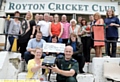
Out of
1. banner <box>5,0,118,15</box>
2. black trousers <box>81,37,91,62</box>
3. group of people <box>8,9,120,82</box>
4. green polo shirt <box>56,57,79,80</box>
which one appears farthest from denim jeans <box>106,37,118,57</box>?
banner <box>5,0,118,15</box>

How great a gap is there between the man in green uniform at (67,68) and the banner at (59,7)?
6.10m

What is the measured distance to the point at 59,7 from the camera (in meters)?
10.4

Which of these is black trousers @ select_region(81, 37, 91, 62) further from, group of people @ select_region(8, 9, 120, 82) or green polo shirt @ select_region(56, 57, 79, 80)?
green polo shirt @ select_region(56, 57, 79, 80)

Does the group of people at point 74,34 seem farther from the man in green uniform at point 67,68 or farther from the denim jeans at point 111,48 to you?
the man in green uniform at point 67,68

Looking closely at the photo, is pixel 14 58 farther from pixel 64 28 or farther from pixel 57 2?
pixel 57 2

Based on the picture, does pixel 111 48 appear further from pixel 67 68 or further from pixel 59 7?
pixel 59 7

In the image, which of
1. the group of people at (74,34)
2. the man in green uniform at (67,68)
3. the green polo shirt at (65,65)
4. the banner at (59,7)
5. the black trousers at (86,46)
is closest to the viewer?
the man in green uniform at (67,68)

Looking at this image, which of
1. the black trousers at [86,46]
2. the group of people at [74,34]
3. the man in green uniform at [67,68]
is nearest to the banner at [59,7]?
the group of people at [74,34]

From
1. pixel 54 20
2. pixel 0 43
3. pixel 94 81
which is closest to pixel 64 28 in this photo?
pixel 54 20

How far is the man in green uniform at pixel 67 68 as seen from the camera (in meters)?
4.20

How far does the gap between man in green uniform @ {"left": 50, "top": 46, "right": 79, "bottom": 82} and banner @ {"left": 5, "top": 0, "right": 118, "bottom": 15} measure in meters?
6.10

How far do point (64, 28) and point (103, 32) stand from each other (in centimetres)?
106

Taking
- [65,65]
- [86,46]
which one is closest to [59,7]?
[86,46]

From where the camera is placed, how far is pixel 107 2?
10578mm
